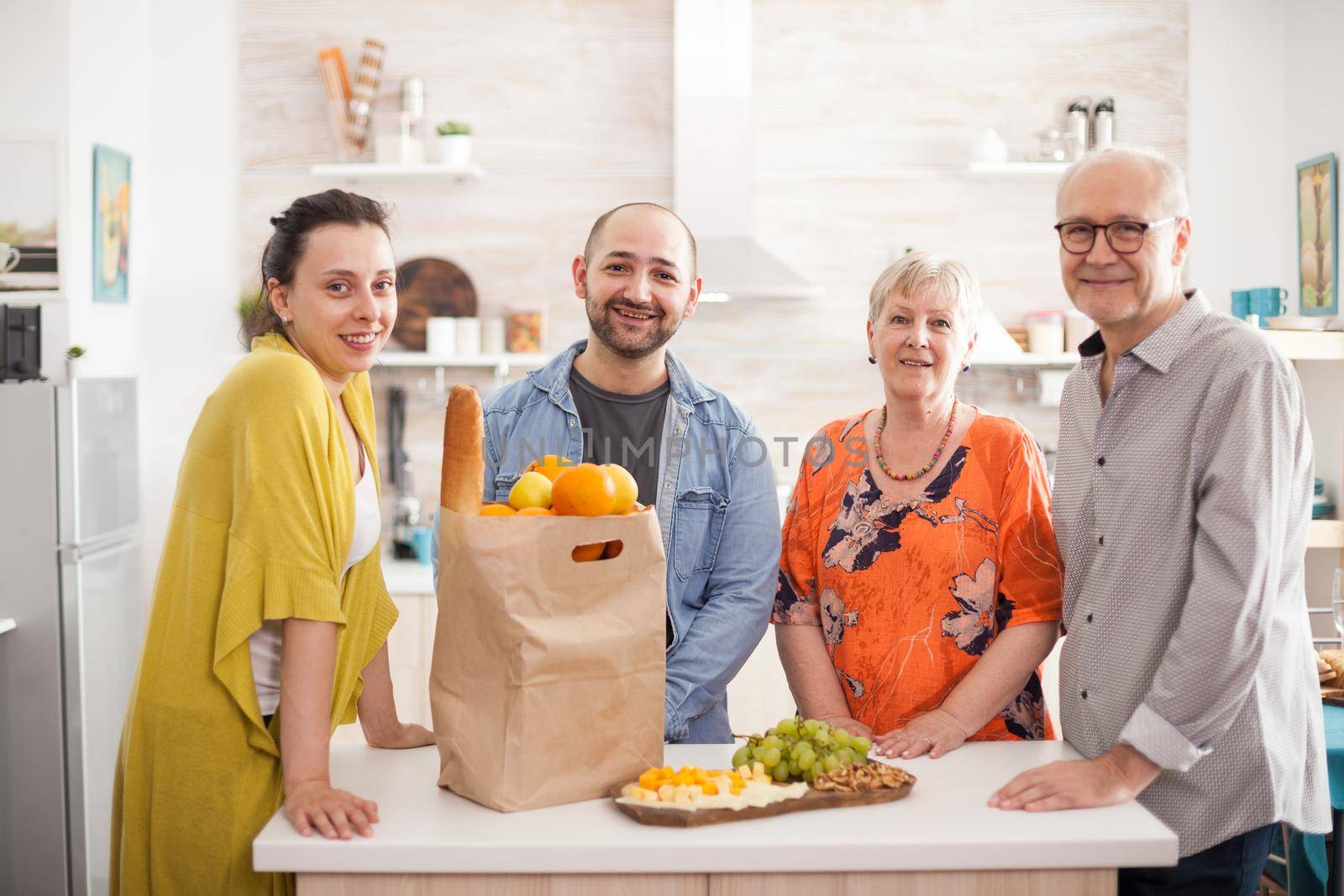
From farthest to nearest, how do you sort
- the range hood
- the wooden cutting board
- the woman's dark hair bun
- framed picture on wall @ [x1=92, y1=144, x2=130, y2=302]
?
the wooden cutting board
the range hood
framed picture on wall @ [x1=92, y1=144, x2=130, y2=302]
the woman's dark hair bun

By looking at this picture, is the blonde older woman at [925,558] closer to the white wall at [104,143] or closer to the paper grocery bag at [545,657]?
the paper grocery bag at [545,657]

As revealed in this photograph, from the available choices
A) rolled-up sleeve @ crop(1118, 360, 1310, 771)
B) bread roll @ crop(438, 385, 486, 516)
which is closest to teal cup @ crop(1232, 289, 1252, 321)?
rolled-up sleeve @ crop(1118, 360, 1310, 771)

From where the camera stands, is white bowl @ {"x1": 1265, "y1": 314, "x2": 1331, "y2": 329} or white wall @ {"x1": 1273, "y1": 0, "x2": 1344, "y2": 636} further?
white wall @ {"x1": 1273, "y1": 0, "x2": 1344, "y2": 636}

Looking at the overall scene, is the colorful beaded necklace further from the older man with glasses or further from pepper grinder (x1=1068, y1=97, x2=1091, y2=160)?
pepper grinder (x1=1068, y1=97, x2=1091, y2=160)

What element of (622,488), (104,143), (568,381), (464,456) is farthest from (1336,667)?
(104,143)

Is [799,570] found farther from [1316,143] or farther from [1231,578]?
[1316,143]

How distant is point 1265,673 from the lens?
60.4 inches

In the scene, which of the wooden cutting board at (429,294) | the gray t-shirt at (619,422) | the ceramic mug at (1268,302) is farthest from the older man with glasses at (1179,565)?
the wooden cutting board at (429,294)

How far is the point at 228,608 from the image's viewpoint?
4.50 ft

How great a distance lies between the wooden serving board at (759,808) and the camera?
50.6 inches

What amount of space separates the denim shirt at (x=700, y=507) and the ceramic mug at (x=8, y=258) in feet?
7.94

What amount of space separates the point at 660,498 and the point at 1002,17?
3110 millimetres

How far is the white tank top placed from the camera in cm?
144

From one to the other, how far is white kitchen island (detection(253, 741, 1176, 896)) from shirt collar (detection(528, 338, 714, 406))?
79 cm
